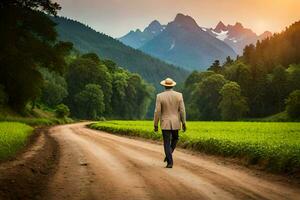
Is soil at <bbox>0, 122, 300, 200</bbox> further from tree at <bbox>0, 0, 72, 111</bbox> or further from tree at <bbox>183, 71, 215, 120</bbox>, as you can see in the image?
tree at <bbox>183, 71, 215, 120</bbox>

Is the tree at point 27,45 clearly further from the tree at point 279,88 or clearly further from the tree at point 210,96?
the tree at point 279,88

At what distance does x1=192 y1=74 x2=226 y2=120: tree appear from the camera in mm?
128500

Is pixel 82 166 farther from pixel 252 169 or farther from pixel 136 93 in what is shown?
pixel 136 93

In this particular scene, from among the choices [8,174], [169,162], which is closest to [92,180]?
[8,174]

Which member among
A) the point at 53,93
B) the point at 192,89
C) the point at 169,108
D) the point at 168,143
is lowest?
the point at 168,143

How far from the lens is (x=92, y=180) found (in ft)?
37.2

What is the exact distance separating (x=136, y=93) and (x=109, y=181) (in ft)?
478

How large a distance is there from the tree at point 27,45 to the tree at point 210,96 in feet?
255

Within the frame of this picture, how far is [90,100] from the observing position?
120 m

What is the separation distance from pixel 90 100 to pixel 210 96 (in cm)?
3433

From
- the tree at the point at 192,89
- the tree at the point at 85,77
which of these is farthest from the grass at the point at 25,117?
the tree at the point at 192,89

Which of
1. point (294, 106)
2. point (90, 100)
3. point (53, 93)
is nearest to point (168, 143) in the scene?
point (294, 106)

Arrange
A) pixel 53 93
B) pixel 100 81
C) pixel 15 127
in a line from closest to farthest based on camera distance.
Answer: pixel 15 127
pixel 53 93
pixel 100 81

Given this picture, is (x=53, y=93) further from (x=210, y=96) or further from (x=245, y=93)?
(x=245, y=93)
